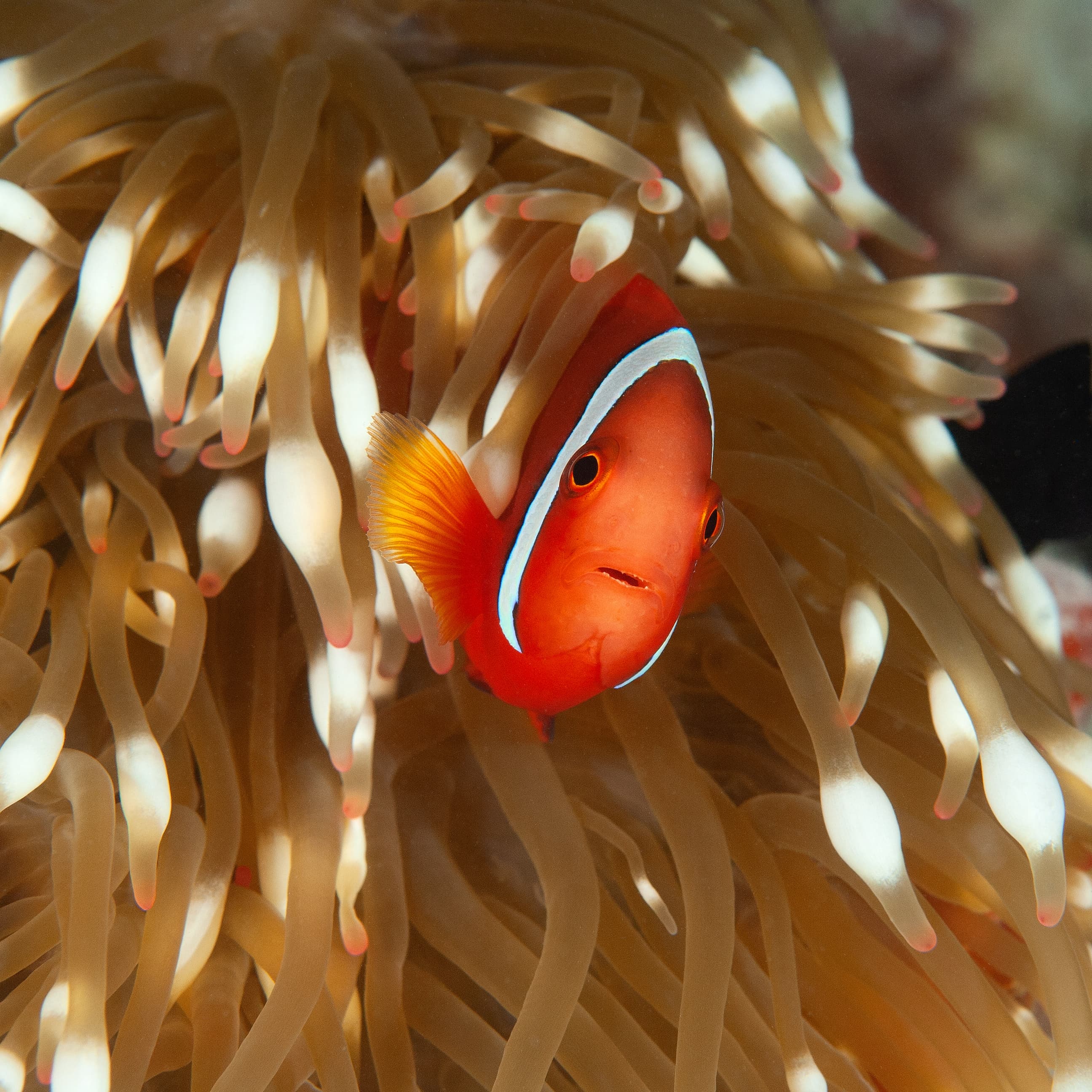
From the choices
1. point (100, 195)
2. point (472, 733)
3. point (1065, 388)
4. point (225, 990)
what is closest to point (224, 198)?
point (100, 195)

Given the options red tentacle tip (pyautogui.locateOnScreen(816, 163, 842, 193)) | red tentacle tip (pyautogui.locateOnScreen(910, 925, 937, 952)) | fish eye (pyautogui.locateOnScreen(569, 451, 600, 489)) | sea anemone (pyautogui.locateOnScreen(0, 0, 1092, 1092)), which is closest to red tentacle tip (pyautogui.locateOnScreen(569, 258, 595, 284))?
sea anemone (pyautogui.locateOnScreen(0, 0, 1092, 1092))

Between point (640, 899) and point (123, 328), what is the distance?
0.72 metres

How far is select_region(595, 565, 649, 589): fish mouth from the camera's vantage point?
0.61 m

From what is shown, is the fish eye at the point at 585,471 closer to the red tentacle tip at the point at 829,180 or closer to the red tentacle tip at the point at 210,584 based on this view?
the red tentacle tip at the point at 210,584

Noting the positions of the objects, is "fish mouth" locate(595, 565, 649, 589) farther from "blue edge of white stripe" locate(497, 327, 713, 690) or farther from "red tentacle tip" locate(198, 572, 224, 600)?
"red tentacle tip" locate(198, 572, 224, 600)

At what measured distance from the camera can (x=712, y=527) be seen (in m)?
0.64

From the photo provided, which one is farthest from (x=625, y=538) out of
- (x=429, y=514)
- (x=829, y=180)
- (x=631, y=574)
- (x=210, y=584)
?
(x=829, y=180)

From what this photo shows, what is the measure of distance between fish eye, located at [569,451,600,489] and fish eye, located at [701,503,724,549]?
0.08m

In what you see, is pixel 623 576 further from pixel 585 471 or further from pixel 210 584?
pixel 210 584

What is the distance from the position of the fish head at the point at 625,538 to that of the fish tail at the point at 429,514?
5cm

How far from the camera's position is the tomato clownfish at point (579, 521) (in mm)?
614

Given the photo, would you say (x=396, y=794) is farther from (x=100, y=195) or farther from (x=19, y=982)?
(x=100, y=195)

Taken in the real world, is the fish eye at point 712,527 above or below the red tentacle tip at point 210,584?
above

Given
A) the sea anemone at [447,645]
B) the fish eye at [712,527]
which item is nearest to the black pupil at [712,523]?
the fish eye at [712,527]
